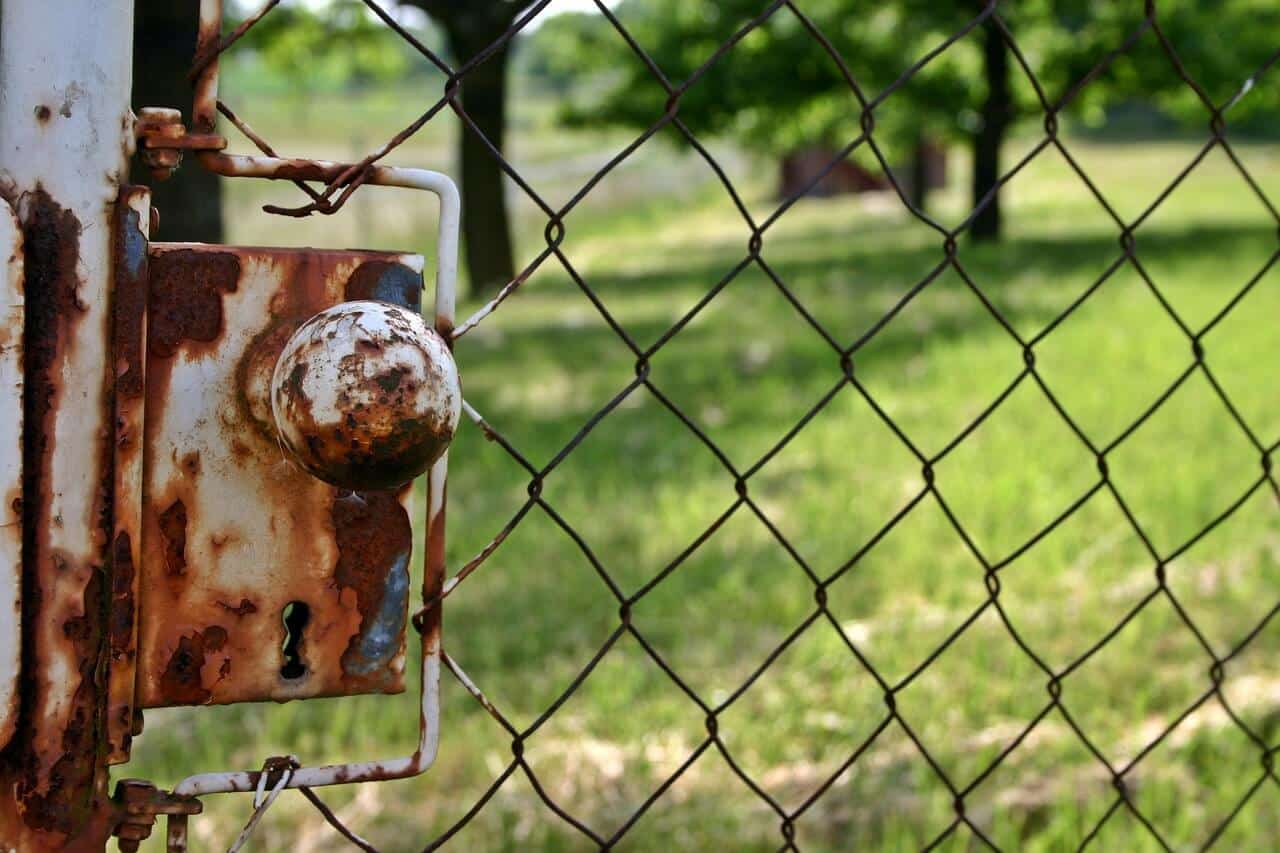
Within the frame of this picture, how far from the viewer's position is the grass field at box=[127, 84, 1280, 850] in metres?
1.93

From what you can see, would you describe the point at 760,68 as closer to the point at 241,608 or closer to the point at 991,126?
the point at 991,126

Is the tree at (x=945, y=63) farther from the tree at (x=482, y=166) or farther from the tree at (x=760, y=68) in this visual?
the tree at (x=482, y=166)

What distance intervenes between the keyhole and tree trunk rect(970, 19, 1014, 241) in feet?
37.2

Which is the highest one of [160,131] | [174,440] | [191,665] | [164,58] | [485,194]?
[485,194]

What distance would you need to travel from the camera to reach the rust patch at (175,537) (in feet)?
2.43

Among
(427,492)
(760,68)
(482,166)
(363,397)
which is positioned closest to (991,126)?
(760,68)

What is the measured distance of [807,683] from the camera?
95.6 inches

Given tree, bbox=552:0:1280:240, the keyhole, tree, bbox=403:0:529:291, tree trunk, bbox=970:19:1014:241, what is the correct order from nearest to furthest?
the keyhole
tree, bbox=403:0:529:291
tree trunk, bbox=970:19:1014:241
tree, bbox=552:0:1280:240

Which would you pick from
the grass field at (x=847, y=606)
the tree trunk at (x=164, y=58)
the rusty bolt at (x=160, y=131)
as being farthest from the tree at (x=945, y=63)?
the rusty bolt at (x=160, y=131)

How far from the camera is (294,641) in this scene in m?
0.78

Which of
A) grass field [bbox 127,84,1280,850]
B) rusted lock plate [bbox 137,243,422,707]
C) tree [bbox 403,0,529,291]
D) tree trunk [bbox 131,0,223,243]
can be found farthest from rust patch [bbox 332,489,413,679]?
tree [bbox 403,0,529,291]

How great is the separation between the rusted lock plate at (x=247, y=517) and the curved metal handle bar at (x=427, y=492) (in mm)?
19

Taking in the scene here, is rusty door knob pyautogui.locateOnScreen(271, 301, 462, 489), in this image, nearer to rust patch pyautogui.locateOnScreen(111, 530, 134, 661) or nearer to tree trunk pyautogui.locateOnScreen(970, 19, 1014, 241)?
rust patch pyautogui.locateOnScreen(111, 530, 134, 661)

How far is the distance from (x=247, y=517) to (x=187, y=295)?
124 mm
